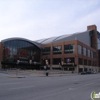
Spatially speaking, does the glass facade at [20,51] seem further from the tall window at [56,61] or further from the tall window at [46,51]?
the tall window at [56,61]

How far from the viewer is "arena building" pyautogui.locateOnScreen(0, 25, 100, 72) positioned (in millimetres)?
75625

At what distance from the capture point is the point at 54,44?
90812mm

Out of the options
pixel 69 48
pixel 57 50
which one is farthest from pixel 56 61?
pixel 69 48

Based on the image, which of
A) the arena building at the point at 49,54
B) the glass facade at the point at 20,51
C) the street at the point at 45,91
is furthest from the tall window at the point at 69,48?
the street at the point at 45,91

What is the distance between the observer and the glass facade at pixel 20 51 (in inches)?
Answer: 2943

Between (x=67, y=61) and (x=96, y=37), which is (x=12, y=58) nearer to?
(x=67, y=61)

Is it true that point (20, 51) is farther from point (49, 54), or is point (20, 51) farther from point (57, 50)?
point (57, 50)

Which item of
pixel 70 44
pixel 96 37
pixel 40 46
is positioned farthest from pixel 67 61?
pixel 96 37

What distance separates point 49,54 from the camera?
302 feet

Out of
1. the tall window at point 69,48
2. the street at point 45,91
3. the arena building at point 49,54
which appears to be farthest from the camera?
the tall window at point 69,48

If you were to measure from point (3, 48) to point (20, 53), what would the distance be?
9673 millimetres

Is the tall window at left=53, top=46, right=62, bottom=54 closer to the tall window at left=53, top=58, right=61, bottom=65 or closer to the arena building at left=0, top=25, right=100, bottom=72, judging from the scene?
the arena building at left=0, top=25, right=100, bottom=72

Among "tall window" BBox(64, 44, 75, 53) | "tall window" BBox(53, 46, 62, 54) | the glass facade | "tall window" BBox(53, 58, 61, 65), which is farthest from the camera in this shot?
"tall window" BBox(53, 46, 62, 54)

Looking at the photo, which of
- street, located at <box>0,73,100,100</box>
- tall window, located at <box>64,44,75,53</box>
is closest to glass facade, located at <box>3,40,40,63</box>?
tall window, located at <box>64,44,75,53</box>
